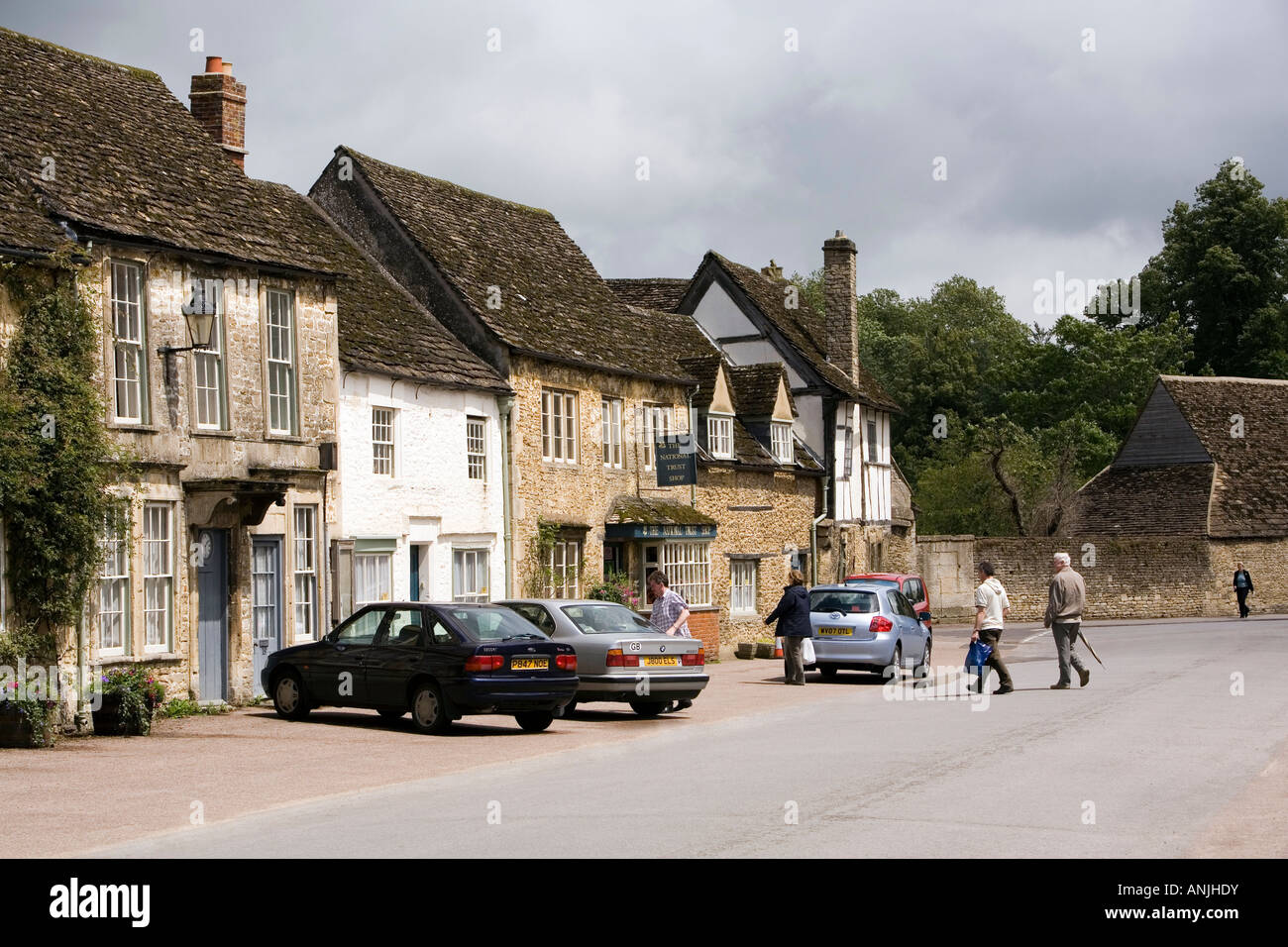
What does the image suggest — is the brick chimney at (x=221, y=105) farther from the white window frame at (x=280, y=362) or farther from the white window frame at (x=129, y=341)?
the white window frame at (x=129, y=341)

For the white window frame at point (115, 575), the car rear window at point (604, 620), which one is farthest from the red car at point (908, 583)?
the white window frame at point (115, 575)

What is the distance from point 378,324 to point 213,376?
251 inches

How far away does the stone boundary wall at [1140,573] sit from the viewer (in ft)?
174

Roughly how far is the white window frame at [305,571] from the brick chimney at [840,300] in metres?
25.2

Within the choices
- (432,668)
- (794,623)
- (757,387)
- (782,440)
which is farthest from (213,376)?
(782,440)

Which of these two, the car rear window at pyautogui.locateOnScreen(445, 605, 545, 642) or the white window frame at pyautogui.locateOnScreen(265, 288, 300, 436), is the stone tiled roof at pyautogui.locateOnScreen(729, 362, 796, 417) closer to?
the white window frame at pyautogui.locateOnScreen(265, 288, 300, 436)

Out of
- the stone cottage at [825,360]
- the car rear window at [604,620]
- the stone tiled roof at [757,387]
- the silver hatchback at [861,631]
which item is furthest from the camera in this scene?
the stone cottage at [825,360]

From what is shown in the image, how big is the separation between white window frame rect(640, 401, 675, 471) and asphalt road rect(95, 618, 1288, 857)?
45.2 ft

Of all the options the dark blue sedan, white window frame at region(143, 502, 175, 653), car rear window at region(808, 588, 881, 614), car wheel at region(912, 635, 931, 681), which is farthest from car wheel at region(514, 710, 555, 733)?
car wheel at region(912, 635, 931, 681)

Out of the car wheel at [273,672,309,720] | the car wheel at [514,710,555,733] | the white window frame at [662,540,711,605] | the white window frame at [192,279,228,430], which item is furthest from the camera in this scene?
the white window frame at [662,540,711,605]

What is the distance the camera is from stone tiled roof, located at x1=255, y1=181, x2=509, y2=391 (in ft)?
85.2

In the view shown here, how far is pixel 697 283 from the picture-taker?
44.9m
